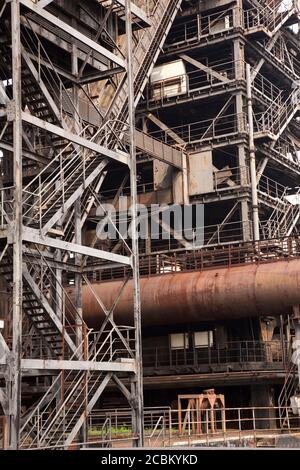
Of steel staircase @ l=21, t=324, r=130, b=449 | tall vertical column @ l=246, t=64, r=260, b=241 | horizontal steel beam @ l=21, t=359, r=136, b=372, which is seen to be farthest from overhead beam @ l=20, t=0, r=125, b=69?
tall vertical column @ l=246, t=64, r=260, b=241

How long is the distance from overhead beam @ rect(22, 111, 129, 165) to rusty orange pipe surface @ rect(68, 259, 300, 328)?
9295 mm

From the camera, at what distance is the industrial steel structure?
1930 centimetres

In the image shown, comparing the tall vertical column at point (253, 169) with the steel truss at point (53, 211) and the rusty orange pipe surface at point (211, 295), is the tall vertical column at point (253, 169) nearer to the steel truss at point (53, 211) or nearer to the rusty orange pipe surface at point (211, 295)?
the rusty orange pipe surface at point (211, 295)

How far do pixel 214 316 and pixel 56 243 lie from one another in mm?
13322

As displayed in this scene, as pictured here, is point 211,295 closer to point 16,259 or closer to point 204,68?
point 16,259

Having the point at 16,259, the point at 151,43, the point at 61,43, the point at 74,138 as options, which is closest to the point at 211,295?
the point at 74,138

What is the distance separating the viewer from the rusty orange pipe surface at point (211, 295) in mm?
28422

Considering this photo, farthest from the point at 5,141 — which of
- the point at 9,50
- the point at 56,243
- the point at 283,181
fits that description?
the point at 283,181

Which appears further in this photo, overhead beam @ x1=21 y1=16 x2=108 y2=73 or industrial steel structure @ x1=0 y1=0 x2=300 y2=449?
overhead beam @ x1=21 y1=16 x2=108 y2=73

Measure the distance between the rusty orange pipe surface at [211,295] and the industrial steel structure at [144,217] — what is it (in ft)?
0.22

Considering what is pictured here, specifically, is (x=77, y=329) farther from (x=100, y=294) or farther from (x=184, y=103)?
(x=184, y=103)

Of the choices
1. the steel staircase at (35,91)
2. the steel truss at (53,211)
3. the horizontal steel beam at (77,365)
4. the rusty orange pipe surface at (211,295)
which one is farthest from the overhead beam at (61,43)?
the rusty orange pipe surface at (211,295)

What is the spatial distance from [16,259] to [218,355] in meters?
17.2

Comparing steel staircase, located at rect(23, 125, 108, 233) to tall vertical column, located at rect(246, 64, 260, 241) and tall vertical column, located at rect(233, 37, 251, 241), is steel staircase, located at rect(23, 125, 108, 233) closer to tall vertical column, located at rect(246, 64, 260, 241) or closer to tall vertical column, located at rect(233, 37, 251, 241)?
tall vertical column, located at rect(246, 64, 260, 241)
